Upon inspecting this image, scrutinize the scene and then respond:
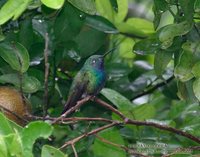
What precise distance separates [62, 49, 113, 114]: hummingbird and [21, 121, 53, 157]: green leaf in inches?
22.5

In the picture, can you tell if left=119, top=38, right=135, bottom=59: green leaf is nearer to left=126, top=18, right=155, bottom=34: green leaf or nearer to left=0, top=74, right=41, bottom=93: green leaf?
left=126, top=18, right=155, bottom=34: green leaf

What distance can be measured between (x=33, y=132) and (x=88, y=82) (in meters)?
0.66

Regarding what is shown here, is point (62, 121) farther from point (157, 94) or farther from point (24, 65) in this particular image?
point (157, 94)

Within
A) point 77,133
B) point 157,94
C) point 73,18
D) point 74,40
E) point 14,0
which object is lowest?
point 157,94

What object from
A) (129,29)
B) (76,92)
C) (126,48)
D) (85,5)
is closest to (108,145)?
(76,92)

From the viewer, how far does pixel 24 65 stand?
1958mm

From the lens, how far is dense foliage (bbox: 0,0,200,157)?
6.46 feet

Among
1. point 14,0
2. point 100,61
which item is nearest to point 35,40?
point 100,61

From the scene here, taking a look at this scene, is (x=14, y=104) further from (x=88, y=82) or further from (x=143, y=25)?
(x=143, y=25)

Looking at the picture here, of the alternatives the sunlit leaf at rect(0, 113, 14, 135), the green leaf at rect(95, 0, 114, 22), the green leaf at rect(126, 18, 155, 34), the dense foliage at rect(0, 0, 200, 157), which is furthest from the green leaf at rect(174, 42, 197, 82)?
the green leaf at rect(126, 18, 155, 34)

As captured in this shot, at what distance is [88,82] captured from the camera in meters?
2.19

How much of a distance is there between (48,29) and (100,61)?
0.22 metres

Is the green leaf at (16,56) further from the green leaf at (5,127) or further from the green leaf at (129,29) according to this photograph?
the green leaf at (129,29)

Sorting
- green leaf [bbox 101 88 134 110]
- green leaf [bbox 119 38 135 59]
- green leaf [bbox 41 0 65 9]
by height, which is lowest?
green leaf [bbox 119 38 135 59]
